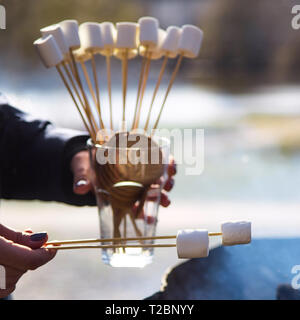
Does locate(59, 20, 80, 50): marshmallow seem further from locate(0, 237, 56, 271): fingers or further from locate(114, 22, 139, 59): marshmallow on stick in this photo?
locate(0, 237, 56, 271): fingers

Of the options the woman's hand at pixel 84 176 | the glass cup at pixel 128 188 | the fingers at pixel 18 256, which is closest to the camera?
the fingers at pixel 18 256

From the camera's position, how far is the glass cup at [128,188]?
25.0 inches

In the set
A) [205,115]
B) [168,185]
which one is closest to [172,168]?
[168,185]

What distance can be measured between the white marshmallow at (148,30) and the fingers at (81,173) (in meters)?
0.20

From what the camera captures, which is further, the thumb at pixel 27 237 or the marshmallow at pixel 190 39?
the marshmallow at pixel 190 39

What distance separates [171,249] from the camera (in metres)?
0.82

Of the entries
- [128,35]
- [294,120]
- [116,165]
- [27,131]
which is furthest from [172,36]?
[294,120]

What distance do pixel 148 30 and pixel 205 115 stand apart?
1489mm

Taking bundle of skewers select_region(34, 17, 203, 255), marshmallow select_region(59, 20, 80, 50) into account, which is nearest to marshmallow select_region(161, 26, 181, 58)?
bundle of skewers select_region(34, 17, 203, 255)

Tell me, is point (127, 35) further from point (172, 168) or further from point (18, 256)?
point (18, 256)

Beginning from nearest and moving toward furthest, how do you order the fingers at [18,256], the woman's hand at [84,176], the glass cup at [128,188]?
the fingers at [18,256], the glass cup at [128,188], the woman's hand at [84,176]

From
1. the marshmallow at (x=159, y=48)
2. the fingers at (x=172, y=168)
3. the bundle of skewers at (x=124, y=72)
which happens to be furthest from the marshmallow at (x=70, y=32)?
the fingers at (x=172, y=168)

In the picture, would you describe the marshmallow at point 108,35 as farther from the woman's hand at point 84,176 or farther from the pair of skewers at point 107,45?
the woman's hand at point 84,176
